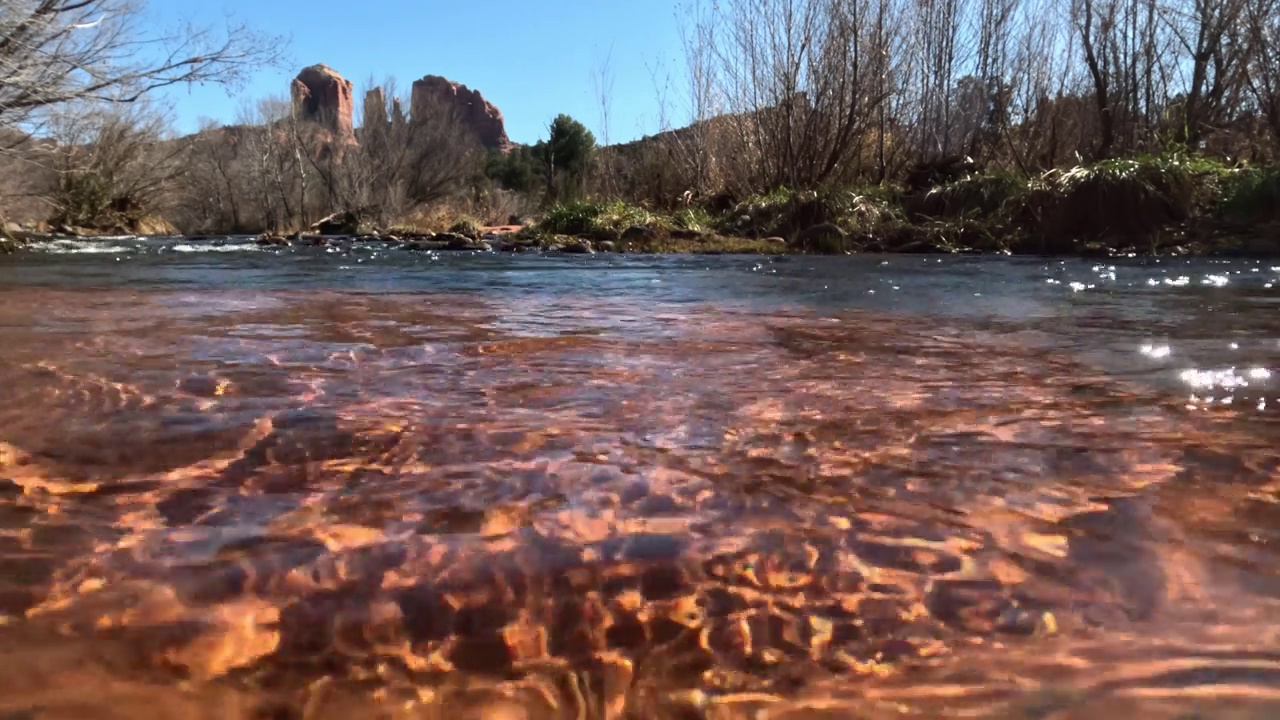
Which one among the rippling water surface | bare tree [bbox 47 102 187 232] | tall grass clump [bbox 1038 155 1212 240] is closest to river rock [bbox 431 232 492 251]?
tall grass clump [bbox 1038 155 1212 240]

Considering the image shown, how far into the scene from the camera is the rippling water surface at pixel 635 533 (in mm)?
728

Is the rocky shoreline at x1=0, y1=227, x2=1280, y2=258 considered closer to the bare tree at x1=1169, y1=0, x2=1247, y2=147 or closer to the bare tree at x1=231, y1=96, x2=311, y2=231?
the bare tree at x1=1169, y1=0, x2=1247, y2=147

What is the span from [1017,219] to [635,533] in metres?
7.94

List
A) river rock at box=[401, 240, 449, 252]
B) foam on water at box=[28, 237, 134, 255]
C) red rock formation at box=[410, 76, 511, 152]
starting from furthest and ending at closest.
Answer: red rock formation at box=[410, 76, 511, 152], river rock at box=[401, 240, 449, 252], foam on water at box=[28, 237, 134, 255]

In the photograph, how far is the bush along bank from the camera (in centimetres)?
679

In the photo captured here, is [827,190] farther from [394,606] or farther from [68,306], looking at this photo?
[394,606]

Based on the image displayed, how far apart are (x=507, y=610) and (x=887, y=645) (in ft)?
1.34

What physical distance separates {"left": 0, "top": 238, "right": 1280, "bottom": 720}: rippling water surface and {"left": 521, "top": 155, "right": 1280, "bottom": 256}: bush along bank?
577cm

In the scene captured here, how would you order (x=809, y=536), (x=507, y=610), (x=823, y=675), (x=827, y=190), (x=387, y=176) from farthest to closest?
1. (x=387, y=176)
2. (x=827, y=190)
3. (x=809, y=536)
4. (x=507, y=610)
5. (x=823, y=675)

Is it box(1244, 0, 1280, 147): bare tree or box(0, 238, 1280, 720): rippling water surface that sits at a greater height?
box(1244, 0, 1280, 147): bare tree

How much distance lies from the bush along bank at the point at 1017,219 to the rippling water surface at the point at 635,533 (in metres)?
5.77

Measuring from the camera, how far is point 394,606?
0.84 metres

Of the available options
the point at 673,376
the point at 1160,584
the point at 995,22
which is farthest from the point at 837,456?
the point at 995,22

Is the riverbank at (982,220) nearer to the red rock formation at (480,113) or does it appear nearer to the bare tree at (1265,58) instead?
the bare tree at (1265,58)
